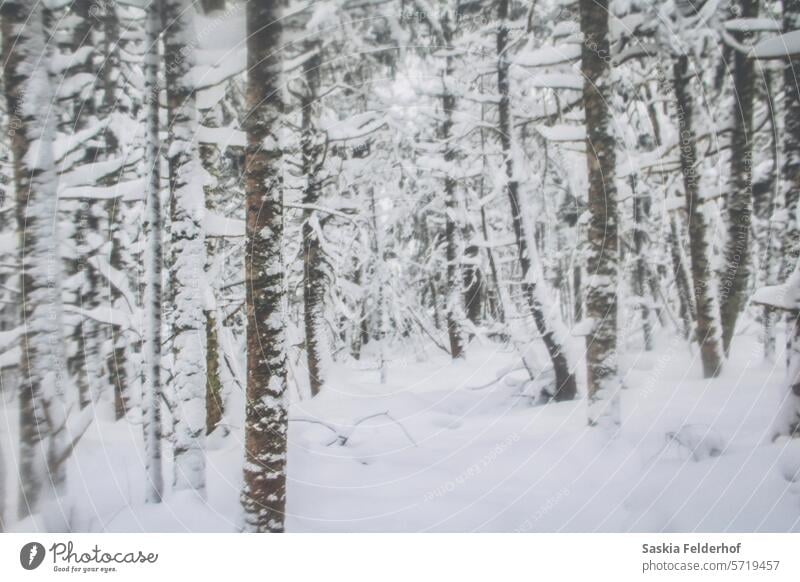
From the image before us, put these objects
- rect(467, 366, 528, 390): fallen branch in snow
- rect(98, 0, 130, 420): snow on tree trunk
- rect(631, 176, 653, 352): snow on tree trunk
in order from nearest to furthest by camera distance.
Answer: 1. rect(98, 0, 130, 420): snow on tree trunk
2. rect(467, 366, 528, 390): fallen branch in snow
3. rect(631, 176, 653, 352): snow on tree trunk

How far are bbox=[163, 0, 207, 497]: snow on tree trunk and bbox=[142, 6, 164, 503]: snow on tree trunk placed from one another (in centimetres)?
13

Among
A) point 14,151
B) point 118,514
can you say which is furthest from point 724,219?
point 14,151

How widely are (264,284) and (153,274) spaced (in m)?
1.56

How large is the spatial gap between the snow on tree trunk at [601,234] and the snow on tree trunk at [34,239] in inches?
203

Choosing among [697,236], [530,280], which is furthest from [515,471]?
[697,236]

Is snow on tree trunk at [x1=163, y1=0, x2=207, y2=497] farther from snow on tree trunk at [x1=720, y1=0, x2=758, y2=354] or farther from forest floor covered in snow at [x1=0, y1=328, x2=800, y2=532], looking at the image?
snow on tree trunk at [x1=720, y1=0, x2=758, y2=354]

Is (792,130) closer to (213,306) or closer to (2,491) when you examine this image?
(213,306)

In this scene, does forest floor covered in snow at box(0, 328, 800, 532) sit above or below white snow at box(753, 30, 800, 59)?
below

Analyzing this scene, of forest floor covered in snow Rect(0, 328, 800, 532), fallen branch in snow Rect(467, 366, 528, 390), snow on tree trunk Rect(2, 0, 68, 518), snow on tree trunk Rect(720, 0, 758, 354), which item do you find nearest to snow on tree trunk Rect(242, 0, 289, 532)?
forest floor covered in snow Rect(0, 328, 800, 532)

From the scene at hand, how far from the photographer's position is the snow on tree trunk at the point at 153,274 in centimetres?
359

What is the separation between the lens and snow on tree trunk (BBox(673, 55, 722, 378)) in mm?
5031

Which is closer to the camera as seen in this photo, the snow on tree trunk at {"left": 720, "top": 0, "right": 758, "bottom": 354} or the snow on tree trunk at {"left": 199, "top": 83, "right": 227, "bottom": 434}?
the snow on tree trunk at {"left": 720, "top": 0, "right": 758, "bottom": 354}

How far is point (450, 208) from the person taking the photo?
753 cm

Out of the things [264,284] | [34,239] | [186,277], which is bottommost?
[264,284]
